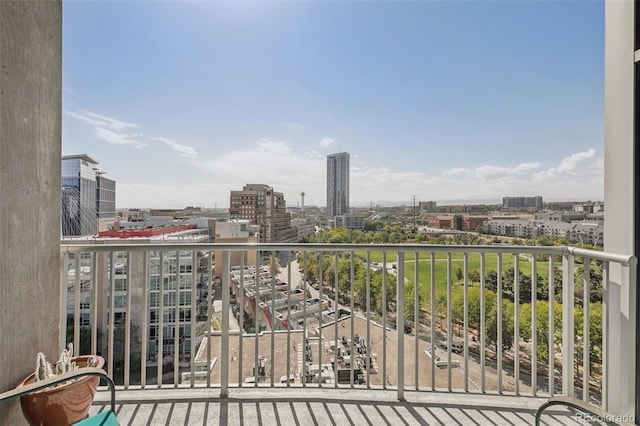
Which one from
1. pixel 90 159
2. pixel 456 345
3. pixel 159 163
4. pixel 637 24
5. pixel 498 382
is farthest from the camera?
pixel 159 163

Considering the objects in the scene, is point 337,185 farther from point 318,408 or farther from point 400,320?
point 318,408

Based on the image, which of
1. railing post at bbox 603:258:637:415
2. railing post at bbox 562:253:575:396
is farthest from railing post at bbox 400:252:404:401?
railing post at bbox 603:258:637:415

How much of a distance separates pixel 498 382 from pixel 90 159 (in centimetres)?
479

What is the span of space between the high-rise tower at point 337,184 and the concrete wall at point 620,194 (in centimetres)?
275

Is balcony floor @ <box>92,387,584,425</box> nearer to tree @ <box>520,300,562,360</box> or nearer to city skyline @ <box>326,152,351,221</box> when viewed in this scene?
tree @ <box>520,300,562,360</box>

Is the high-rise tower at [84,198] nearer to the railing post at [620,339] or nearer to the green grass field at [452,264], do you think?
the green grass field at [452,264]

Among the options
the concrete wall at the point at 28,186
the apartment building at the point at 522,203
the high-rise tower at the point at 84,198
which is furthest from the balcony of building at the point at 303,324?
the apartment building at the point at 522,203

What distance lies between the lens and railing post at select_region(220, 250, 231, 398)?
2.03 meters

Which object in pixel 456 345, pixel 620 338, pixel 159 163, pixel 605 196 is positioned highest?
pixel 159 163

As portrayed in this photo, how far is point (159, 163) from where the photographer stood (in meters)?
5.89

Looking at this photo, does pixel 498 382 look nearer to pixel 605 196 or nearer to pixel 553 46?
pixel 605 196

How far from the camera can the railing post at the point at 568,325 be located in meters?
A: 1.98

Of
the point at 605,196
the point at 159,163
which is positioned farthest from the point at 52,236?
the point at 159,163

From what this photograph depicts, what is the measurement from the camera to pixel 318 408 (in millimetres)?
1902
